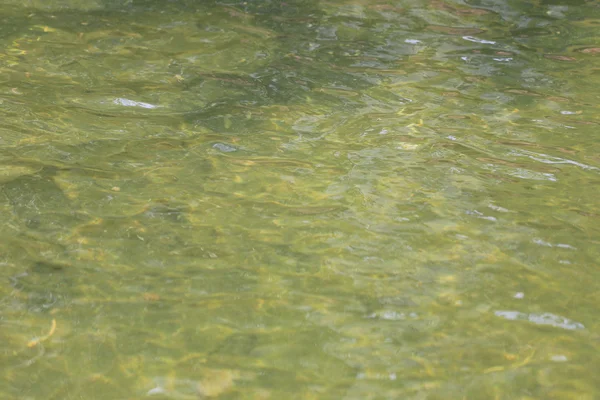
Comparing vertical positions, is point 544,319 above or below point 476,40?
below

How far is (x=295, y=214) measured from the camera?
366 centimetres

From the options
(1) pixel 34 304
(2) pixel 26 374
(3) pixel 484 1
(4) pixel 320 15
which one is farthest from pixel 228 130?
(3) pixel 484 1

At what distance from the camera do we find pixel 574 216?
3703mm

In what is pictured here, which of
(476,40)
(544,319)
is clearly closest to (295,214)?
(544,319)

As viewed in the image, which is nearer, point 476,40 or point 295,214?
point 295,214

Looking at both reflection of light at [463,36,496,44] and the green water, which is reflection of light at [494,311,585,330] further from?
reflection of light at [463,36,496,44]

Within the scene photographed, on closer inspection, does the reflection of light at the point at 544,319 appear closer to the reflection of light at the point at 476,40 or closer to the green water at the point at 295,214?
the green water at the point at 295,214

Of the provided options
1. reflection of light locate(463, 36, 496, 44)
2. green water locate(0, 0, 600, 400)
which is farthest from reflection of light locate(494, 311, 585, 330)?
reflection of light locate(463, 36, 496, 44)

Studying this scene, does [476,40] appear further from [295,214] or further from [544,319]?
[544,319]

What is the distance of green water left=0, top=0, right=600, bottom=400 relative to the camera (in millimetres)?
2680

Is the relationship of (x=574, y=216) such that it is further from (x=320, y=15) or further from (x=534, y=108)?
(x=320, y=15)

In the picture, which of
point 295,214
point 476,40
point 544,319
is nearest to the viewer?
point 544,319

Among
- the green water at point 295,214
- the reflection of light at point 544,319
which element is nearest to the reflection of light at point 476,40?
the green water at point 295,214

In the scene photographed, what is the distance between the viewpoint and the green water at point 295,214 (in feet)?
8.79
